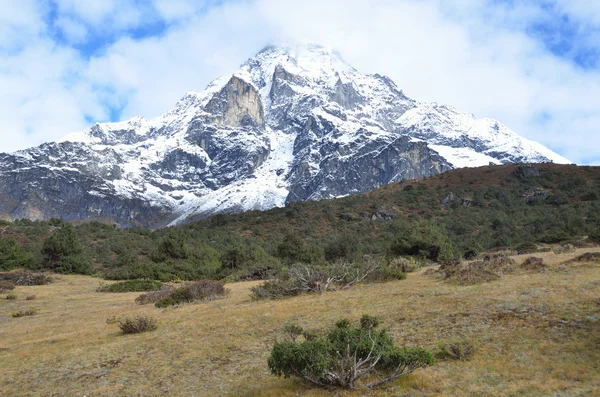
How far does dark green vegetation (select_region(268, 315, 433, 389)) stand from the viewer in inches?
306

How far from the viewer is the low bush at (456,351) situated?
9.06 meters

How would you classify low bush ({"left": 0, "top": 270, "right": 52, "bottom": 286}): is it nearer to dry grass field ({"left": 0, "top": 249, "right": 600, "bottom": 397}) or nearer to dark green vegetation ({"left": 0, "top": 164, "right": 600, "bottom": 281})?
dark green vegetation ({"left": 0, "top": 164, "right": 600, "bottom": 281})

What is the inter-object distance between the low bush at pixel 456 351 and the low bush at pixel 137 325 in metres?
10.6

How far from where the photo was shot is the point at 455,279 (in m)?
17.2

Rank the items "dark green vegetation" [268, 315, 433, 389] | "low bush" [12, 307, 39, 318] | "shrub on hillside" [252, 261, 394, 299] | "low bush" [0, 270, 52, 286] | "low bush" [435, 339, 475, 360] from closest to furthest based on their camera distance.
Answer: "dark green vegetation" [268, 315, 433, 389]
"low bush" [435, 339, 475, 360]
"shrub on hillside" [252, 261, 394, 299]
"low bush" [12, 307, 39, 318]
"low bush" [0, 270, 52, 286]

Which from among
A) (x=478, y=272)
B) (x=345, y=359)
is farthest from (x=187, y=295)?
(x=345, y=359)

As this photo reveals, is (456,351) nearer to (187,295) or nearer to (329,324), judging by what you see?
(329,324)

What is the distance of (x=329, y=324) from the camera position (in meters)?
12.8

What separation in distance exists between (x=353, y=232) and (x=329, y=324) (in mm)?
48341

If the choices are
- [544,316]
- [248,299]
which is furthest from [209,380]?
[248,299]

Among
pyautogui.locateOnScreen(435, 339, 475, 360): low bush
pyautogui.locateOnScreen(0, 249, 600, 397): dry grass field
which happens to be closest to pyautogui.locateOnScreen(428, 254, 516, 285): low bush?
pyautogui.locateOnScreen(0, 249, 600, 397): dry grass field

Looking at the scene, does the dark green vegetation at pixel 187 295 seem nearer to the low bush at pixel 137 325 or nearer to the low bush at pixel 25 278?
the low bush at pixel 137 325

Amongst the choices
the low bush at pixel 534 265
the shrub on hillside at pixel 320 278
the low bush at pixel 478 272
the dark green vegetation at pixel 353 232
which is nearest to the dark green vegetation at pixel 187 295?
the shrub on hillside at pixel 320 278

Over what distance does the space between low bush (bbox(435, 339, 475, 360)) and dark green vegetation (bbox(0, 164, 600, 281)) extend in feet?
47.5
